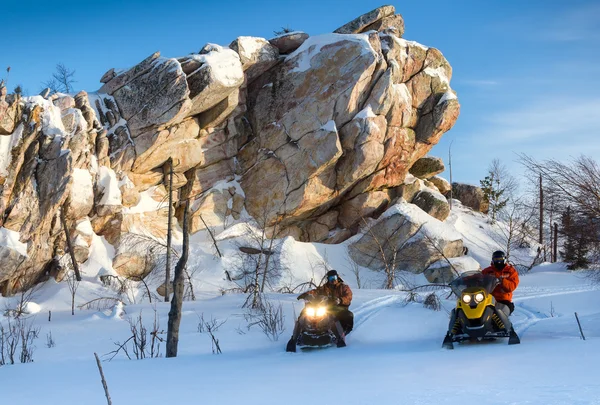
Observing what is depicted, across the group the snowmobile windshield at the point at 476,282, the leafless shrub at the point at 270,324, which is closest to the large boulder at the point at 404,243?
the leafless shrub at the point at 270,324

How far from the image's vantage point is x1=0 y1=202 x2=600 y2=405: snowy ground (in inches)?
198

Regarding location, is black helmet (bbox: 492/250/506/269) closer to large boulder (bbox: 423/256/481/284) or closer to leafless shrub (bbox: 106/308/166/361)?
leafless shrub (bbox: 106/308/166/361)

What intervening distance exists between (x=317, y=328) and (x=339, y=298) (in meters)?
0.94

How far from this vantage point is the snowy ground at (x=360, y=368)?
198 inches

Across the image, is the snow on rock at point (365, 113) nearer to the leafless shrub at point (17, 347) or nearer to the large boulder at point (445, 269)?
the large boulder at point (445, 269)

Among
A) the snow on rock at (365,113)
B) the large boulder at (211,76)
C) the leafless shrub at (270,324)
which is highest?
the large boulder at (211,76)

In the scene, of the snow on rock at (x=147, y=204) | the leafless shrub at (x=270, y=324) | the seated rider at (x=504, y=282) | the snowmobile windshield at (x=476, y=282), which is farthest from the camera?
the snow on rock at (x=147, y=204)

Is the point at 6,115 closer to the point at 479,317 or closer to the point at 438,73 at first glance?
the point at 479,317

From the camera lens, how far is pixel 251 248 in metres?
32.2

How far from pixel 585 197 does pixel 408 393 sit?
19.0 ft

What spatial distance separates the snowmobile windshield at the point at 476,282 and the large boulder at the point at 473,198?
142 ft

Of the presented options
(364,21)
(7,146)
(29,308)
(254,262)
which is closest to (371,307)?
(29,308)

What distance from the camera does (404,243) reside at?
34.3 meters

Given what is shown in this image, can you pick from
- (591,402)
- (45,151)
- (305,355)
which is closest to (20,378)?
(305,355)
